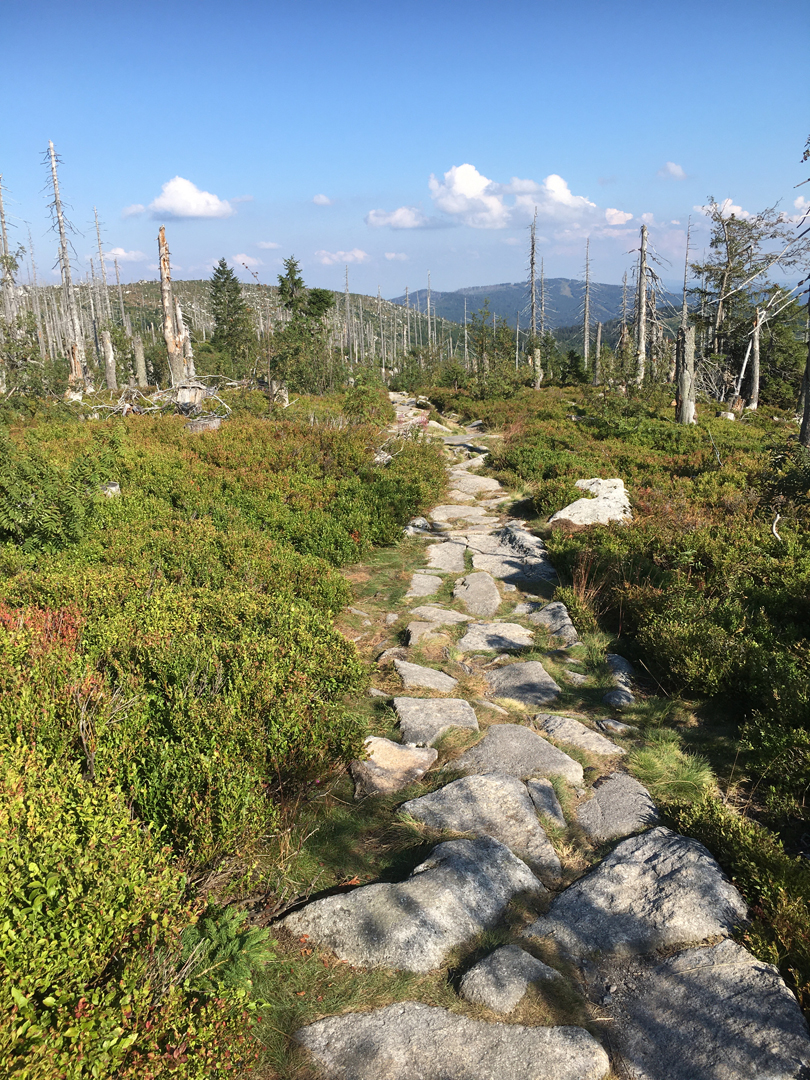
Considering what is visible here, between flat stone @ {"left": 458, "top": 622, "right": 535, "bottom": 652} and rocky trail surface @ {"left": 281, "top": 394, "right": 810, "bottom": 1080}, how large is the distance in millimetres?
760

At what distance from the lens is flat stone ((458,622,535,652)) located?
19.5 feet

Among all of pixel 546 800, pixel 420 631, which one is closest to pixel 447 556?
pixel 420 631

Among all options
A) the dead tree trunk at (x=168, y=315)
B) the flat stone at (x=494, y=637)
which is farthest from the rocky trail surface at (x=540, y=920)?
the dead tree trunk at (x=168, y=315)

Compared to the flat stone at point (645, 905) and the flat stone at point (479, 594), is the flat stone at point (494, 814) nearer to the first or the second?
the flat stone at point (645, 905)

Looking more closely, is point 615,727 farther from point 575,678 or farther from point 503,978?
point 503,978

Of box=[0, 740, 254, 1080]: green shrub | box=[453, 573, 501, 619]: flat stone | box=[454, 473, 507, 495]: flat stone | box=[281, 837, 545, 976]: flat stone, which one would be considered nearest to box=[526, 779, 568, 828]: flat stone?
box=[281, 837, 545, 976]: flat stone

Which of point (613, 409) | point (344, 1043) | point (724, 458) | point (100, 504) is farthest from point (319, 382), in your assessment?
point (344, 1043)

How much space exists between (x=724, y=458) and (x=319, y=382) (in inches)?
789

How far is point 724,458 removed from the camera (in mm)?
12656

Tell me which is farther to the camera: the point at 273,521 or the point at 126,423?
the point at 126,423

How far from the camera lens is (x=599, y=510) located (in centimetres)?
949

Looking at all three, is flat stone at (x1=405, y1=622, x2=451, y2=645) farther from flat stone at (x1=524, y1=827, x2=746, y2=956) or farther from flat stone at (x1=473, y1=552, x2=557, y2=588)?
flat stone at (x1=524, y1=827, x2=746, y2=956)

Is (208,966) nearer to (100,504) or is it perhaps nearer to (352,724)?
(352,724)

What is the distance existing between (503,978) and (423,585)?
516 centimetres
